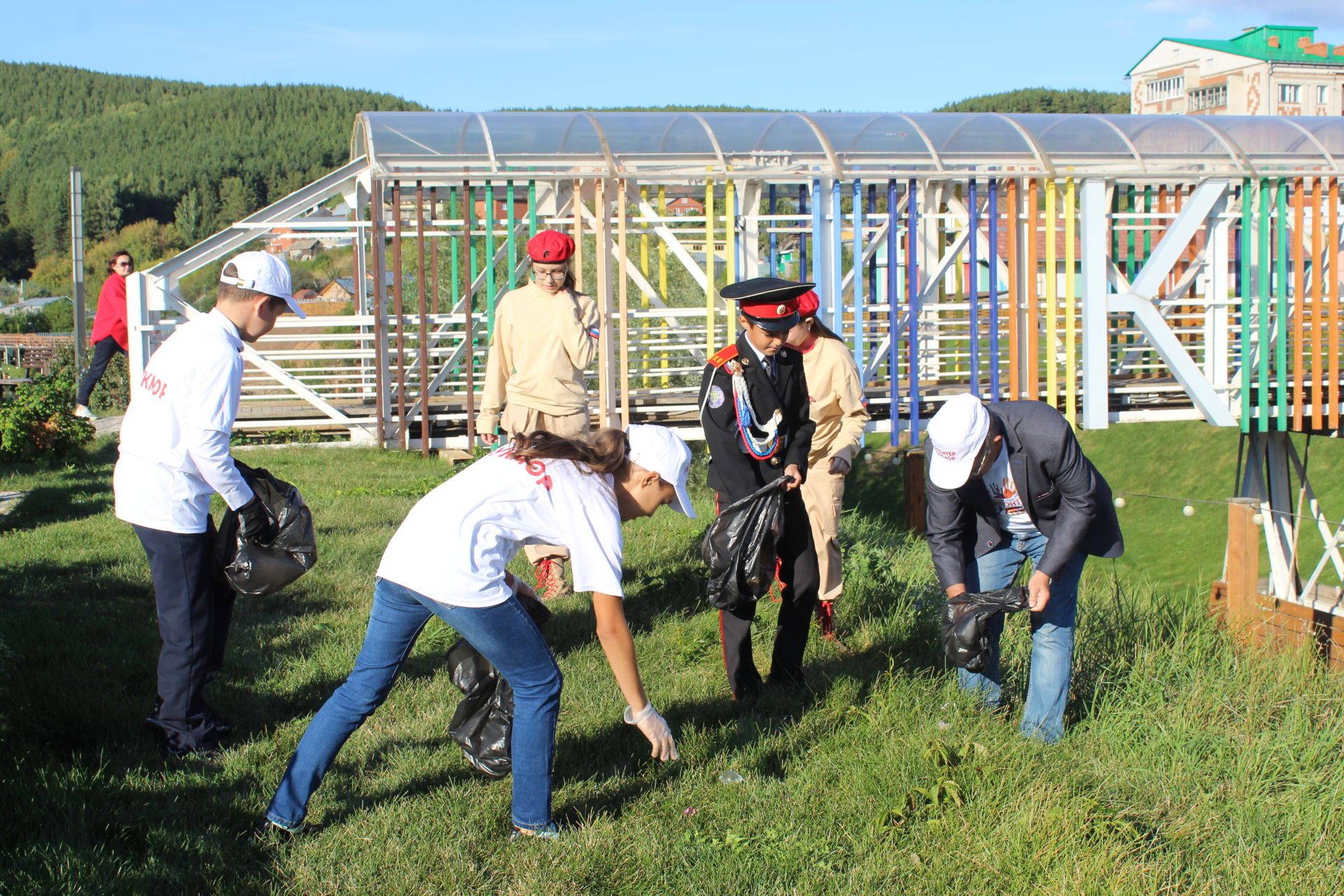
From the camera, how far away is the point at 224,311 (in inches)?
150

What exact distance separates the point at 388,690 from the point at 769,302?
83.5 inches

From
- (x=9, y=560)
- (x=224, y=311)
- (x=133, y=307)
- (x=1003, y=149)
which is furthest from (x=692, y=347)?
(x=224, y=311)

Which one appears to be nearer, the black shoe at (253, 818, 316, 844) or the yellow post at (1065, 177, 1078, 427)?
the black shoe at (253, 818, 316, 844)

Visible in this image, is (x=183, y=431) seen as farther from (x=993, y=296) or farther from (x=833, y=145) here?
(x=833, y=145)

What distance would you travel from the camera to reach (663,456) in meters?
3.19

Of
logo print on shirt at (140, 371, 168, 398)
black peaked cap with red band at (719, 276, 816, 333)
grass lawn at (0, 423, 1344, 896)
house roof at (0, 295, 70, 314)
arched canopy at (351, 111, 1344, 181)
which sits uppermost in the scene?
house roof at (0, 295, 70, 314)

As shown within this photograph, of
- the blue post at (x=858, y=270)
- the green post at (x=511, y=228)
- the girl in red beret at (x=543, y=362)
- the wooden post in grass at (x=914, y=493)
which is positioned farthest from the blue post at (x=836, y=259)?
the girl in red beret at (x=543, y=362)

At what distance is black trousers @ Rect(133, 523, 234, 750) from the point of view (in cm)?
378

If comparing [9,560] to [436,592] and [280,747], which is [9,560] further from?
[436,592]

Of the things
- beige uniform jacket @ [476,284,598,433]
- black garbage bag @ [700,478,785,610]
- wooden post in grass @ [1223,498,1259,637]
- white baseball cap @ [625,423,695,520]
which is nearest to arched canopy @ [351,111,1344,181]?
beige uniform jacket @ [476,284,598,433]

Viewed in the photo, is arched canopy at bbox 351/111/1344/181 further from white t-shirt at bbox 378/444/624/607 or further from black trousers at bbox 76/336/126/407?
white t-shirt at bbox 378/444/624/607

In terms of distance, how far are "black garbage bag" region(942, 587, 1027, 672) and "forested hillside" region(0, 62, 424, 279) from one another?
7845 cm

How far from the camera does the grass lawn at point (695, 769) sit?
3.26 m

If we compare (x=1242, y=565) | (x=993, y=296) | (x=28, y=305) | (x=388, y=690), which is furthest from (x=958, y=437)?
(x=28, y=305)
